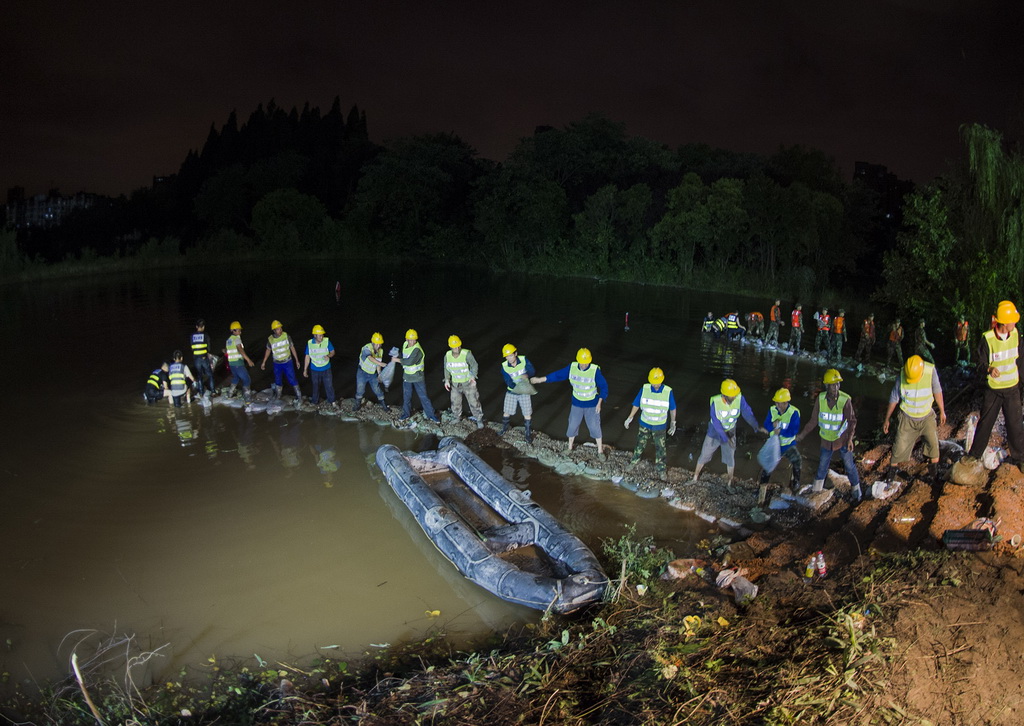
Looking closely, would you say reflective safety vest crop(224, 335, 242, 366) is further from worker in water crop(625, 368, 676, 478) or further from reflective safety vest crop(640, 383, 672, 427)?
reflective safety vest crop(640, 383, 672, 427)

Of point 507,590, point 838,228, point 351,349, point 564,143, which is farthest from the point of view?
point 564,143

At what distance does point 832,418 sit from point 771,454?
1.03 metres

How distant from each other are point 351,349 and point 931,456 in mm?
15664

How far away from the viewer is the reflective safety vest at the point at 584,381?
1080cm

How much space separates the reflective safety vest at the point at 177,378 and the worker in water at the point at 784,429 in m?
11.4

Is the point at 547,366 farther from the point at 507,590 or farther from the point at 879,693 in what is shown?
the point at 879,693

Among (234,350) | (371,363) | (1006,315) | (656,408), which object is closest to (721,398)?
(656,408)

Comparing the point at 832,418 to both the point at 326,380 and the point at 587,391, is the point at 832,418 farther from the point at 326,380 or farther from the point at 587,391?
the point at 326,380

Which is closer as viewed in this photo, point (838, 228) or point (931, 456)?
point (931, 456)

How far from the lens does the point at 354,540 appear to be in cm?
935

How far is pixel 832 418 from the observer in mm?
8828

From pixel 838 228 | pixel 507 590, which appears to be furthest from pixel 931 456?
pixel 838 228

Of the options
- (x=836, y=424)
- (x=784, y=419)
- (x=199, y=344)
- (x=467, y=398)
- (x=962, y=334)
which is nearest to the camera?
(x=836, y=424)

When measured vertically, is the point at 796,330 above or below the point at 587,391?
above
